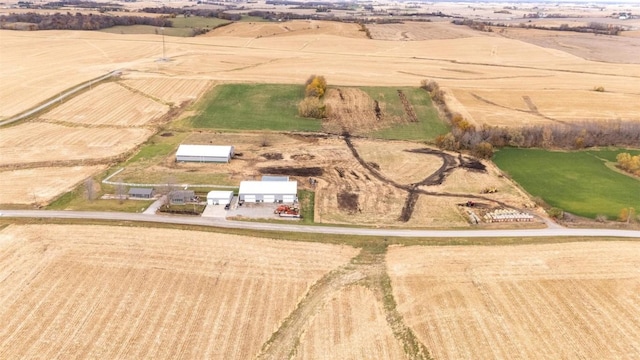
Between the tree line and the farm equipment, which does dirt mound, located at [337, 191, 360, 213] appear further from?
the tree line

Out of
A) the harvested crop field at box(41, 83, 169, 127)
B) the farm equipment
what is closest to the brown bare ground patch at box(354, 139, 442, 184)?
the farm equipment

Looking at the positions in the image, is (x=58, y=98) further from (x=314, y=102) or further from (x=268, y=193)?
(x=268, y=193)

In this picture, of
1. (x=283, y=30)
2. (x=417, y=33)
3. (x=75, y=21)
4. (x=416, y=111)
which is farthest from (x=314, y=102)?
(x=75, y=21)

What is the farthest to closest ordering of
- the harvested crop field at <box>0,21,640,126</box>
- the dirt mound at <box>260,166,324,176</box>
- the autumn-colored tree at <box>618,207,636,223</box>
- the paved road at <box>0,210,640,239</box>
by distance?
the harvested crop field at <box>0,21,640,126</box>, the dirt mound at <box>260,166,324,176</box>, the autumn-colored tree at <box>618,207,636,223</box>, the paved road at <box>0,210,640,239</box>

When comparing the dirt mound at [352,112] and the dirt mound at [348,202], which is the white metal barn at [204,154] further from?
the dirt mound at [352,112]

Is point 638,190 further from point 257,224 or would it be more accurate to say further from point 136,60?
point 136,60

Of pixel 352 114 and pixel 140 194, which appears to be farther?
pixel 352 114

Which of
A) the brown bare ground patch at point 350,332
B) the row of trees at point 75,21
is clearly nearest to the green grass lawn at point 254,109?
the brown bare ground patch at point 350,332
